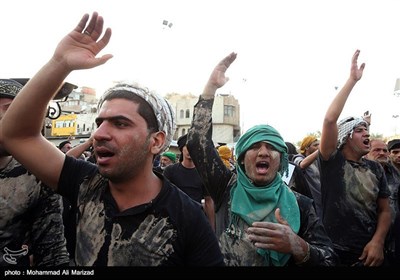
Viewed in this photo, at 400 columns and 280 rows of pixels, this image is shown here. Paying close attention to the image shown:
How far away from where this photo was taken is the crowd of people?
1.80 meters

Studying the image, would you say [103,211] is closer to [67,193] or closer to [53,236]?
[67,193]

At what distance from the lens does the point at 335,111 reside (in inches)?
137

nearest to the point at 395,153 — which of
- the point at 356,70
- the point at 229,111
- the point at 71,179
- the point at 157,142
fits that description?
the point at 356,70

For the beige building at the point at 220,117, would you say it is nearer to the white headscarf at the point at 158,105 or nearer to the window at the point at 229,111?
the window at the point at 229,111

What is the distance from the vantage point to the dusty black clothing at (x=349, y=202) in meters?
3.68

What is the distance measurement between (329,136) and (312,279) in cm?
182

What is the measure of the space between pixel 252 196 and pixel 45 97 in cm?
148

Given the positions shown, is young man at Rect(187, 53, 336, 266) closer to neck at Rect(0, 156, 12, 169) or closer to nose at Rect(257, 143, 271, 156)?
nose at Rect(257, 143, 271, 156)

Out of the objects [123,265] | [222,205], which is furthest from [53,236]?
[222,205]

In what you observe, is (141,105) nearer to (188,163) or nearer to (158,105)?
(158,105)

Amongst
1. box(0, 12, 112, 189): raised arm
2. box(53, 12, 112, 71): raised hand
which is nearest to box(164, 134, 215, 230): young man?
box(0, 12, 112, 189): raised arm

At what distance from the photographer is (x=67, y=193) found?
6.45 ft

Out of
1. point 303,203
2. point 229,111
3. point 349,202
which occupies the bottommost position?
point 349,202

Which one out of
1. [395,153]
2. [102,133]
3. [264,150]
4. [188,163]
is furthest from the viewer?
[395,153]
